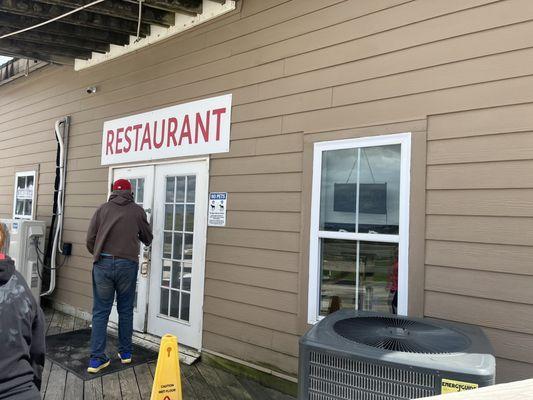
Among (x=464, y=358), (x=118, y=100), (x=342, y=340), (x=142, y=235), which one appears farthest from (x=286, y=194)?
(x=118, y=100)

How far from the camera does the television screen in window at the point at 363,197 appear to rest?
9.92 feet

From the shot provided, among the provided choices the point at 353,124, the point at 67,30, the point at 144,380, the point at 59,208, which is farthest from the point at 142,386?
the point at 67,30

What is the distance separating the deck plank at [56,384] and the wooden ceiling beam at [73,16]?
347cm

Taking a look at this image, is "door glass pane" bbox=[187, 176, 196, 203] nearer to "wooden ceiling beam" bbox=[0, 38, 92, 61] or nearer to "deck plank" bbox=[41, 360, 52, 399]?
"deck plank" bbox=[41, 360, 52, 399]

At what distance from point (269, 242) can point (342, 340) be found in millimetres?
2076

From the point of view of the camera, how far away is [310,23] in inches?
137

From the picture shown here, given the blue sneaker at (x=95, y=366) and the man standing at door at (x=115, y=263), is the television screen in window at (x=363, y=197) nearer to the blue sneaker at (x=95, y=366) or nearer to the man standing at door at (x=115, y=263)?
the man standing at door at (x=115, y=263)

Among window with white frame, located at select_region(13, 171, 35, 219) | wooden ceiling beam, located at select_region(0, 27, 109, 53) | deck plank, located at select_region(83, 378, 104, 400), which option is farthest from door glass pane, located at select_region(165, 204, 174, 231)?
window with white frame, located at select_region(13, 171, 35, 219)

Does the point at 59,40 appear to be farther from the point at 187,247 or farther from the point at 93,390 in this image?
the point at 93,390

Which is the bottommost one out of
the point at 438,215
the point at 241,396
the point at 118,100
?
the point at 241,396

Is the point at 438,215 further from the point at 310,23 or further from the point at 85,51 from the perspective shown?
the point at 85,51

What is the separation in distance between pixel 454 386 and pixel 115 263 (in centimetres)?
325

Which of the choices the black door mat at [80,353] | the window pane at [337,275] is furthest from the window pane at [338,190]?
the black door mat at [80,353]

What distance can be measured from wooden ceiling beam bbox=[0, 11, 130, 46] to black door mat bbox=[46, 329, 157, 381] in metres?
3.49
